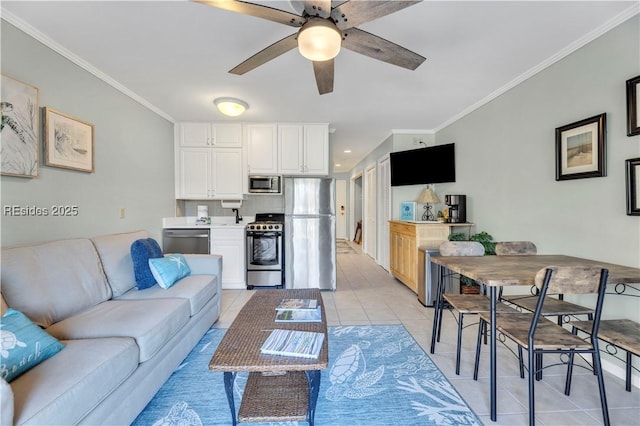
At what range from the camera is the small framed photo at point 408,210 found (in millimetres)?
4387

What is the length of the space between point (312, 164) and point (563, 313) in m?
3.31

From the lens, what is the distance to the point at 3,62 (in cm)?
183

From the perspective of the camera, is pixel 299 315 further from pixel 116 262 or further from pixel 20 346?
pixel 116 262

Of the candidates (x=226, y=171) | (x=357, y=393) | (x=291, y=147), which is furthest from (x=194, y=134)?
(x=357, y=393)

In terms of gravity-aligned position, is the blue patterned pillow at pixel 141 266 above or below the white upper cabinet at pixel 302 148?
below

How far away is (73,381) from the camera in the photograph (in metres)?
1.11

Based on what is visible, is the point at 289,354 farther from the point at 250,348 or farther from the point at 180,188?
the point at 180,188

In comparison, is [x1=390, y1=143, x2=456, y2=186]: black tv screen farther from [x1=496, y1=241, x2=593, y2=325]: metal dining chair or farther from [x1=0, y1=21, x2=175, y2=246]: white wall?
[x1=0, y1=21, x2=175, y2=246]: white wall

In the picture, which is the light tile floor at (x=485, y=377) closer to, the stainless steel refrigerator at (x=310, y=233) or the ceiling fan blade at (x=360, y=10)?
the stainless steel refrigerator at (x=310, y=233)

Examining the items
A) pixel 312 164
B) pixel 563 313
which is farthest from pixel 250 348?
pixel 312 164

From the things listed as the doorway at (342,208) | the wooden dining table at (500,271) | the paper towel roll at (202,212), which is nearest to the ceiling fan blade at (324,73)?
the wooden dining table at (500,271)

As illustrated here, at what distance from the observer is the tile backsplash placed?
447cm

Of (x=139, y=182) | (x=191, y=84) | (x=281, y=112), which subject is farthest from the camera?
(x=281, y=112)

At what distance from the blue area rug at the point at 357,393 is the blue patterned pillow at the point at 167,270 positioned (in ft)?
2.01
